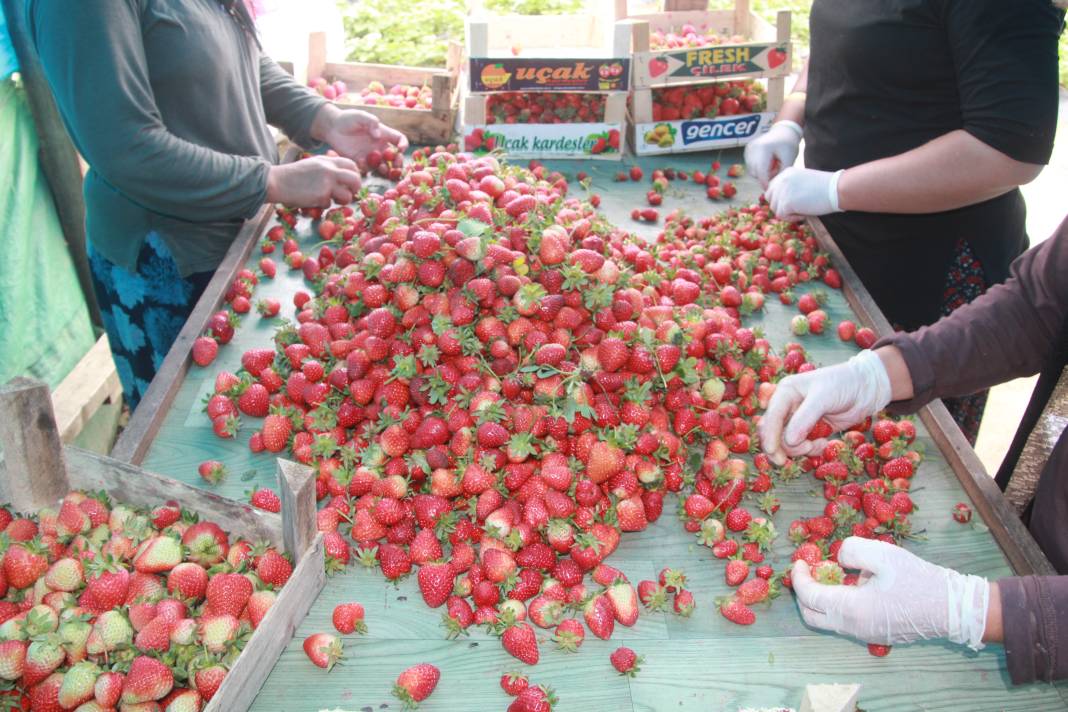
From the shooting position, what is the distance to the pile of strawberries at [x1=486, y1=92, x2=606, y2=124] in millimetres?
3605

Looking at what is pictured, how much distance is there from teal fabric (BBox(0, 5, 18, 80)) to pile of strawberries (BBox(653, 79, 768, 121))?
268 cm

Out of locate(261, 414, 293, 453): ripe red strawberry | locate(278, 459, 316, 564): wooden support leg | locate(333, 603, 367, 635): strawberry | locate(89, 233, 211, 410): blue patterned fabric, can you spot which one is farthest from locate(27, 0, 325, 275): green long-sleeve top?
locate(333, 603, 367, 635): strawberry

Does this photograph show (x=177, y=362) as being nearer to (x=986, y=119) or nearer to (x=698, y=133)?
(x=986, y=119)

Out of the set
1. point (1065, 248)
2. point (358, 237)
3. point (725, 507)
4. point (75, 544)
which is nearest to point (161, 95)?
point (358, 237)

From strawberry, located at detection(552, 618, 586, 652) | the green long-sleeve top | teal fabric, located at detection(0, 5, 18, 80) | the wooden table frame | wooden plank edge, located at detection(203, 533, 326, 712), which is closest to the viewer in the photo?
wooden plank edge, located at detection(203, 533, 326, 712)

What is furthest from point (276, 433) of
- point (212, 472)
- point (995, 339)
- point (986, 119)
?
point (986, 119)

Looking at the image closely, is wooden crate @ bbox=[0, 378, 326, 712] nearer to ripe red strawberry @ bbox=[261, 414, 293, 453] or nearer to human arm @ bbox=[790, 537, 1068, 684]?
ripe red strawberry @ bbox=[261, 414, 293, 453]

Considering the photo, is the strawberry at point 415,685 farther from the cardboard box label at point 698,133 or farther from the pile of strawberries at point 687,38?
the pile of strawberries at point 687,38

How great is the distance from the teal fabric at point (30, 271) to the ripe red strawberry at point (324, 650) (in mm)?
2368

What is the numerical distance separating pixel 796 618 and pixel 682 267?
1.23 metres

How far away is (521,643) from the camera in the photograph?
1.52 meters

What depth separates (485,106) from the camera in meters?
3.54

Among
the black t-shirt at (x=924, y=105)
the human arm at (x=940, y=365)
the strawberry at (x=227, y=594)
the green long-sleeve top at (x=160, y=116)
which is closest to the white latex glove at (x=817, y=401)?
the human arm at (x=940, y=365)

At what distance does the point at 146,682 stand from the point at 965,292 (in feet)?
8.49
